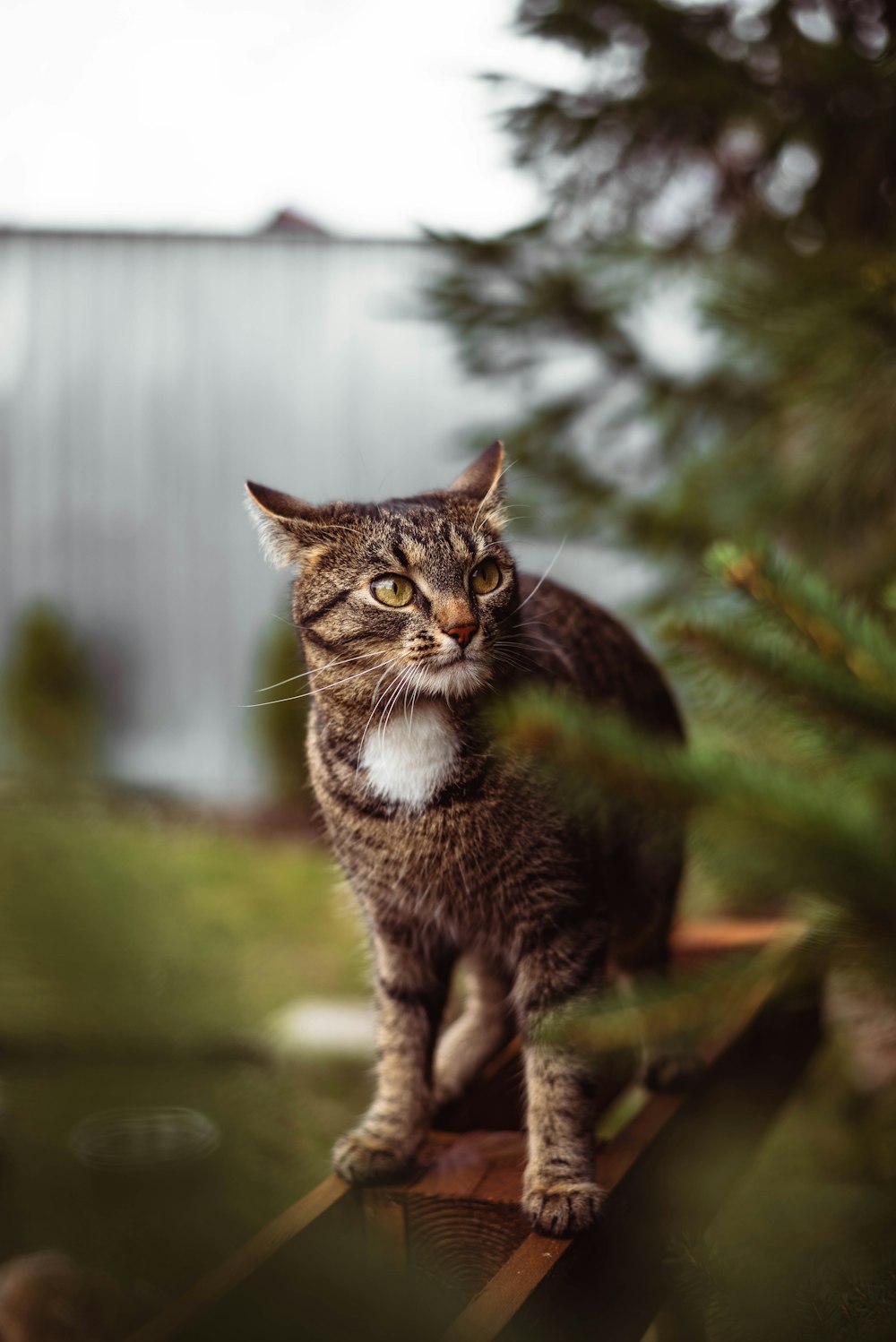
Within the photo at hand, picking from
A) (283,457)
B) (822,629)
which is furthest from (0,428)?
(822,629)

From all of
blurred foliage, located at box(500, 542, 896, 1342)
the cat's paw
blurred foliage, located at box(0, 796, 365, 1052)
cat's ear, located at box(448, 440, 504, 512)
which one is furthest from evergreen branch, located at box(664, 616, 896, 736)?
the cat's paw

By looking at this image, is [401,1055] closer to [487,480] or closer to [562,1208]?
[562,1208]

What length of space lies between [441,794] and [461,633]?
0.50ft

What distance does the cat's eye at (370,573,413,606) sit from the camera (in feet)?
3.44

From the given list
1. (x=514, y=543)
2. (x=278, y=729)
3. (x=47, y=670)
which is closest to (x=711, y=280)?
(x=514, y=543)

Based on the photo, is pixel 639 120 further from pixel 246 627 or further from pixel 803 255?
pixel 246 627

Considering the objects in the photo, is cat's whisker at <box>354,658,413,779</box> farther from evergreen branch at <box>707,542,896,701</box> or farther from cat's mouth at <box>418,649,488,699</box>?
evergreen branch at <box>707,542,896,701</box>

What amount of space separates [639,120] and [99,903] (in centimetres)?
193

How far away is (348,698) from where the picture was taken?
1.10m

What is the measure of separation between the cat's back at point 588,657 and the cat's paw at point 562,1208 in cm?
43

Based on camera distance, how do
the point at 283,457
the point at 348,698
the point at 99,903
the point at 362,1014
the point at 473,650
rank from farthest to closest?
1. the point at 283,457
2. the point at 362,1014
3. the point at 348,698
4. the point at 473,650
5. the point at 99,903

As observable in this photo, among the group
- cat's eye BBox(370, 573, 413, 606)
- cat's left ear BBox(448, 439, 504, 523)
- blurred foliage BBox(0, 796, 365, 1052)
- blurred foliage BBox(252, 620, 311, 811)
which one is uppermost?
cat's left ear BBox(448, 439, 504, 523)

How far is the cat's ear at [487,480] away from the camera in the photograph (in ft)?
3.57

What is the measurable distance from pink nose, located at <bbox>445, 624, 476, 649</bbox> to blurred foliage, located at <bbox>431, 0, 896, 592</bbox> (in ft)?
2.00
